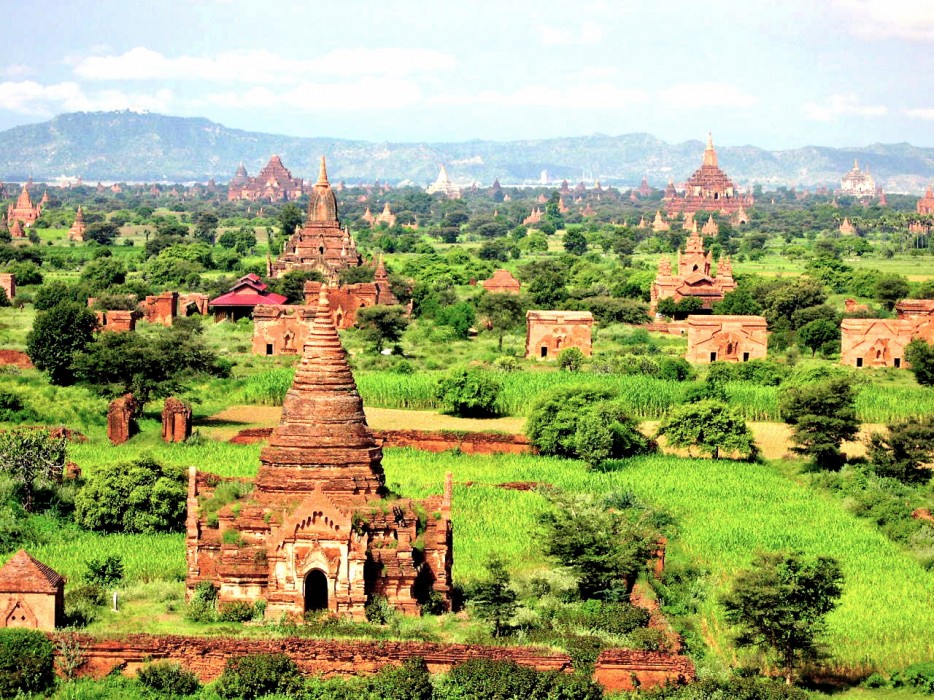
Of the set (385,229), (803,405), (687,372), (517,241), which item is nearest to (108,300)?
(687,372)

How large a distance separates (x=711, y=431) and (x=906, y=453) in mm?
6134

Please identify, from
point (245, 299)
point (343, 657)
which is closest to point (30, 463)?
point (343, 657)

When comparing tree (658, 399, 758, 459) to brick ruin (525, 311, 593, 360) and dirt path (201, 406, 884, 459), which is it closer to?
dirt path (201, 406, 884, 459)

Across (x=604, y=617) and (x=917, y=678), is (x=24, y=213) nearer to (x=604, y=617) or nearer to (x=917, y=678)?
(x=604, y=617)

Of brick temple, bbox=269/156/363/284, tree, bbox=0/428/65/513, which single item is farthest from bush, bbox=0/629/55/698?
brick temple, bbox=269/156/363/284

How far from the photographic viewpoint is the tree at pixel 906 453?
49.3 meters

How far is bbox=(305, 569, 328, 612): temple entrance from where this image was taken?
105ft

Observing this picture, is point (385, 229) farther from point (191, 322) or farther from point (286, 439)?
point (286, 439)

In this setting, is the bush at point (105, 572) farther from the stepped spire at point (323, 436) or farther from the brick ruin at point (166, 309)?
the brick ruin at point (166, 309)

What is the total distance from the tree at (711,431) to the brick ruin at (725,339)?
63.1 feet

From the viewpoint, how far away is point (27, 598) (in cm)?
3023

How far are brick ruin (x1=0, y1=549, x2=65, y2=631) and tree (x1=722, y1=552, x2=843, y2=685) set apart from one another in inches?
483

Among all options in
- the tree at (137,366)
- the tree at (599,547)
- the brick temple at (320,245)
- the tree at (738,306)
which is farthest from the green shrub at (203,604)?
the brick temple at (320,245)

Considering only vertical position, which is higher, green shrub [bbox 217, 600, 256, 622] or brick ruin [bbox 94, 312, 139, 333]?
green shrub [bbox 217, 600, 256, 622]
